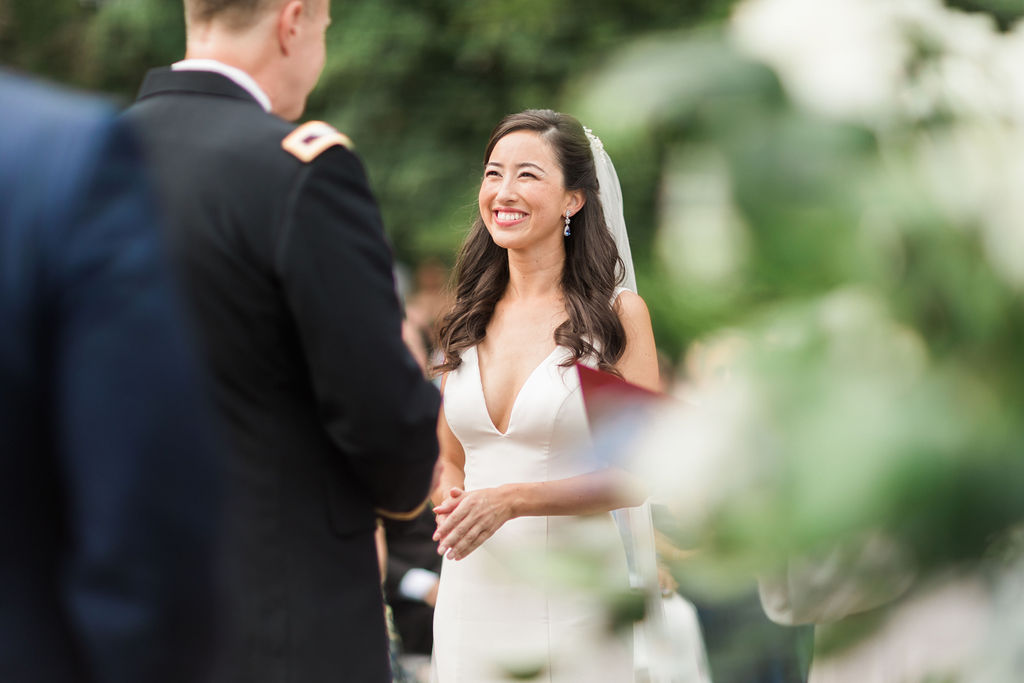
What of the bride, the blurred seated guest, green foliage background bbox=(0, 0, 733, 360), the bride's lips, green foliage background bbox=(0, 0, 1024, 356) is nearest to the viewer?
the bride

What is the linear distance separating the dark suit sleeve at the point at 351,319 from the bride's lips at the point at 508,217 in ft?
5.27

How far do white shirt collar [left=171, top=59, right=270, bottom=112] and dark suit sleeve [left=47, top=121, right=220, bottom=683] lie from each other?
0.88m

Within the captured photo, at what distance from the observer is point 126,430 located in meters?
1.07

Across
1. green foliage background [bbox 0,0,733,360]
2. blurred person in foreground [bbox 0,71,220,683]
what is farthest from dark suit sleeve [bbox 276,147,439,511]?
green foliage background [bbox 0,0,733,360]

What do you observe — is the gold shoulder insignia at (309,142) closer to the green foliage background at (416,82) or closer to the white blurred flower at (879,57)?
the white blurred flower at (879,57)

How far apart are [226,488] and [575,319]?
2257mm

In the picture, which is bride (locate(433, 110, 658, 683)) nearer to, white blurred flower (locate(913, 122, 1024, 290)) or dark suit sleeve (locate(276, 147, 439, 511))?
dark suit sleeve (locate(276, 147, 439, 511))

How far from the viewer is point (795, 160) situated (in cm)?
47

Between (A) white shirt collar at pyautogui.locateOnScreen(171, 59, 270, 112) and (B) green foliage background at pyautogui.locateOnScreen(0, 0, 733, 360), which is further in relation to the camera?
(B) green foliage background at pyautogui.locateOnScreen(0, 0, 733, 360)

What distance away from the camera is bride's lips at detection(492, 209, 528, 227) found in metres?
3.49

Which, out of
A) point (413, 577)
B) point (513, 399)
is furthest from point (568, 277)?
point (413, 577)

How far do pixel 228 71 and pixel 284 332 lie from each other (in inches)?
19.5

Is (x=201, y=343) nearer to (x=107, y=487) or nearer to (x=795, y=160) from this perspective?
(x=107, y=487)

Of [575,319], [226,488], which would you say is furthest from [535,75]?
[226,488]
